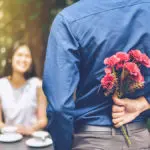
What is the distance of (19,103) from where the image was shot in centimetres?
394

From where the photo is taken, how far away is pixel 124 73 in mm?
1924

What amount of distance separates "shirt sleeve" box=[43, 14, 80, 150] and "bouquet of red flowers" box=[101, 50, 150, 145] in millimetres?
132

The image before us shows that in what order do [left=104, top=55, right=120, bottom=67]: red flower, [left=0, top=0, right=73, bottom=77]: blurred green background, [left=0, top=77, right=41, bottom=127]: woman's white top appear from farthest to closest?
[left=0, top=0, right=73, bottom=77]: blurred green background → [left=0, top=77, right=41, bottom=127]: woman's white top → [left=104, top=55, right=120, bottom=67]: red flower

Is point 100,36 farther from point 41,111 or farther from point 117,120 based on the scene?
point 41,111

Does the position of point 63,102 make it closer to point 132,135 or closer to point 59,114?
point 59,114

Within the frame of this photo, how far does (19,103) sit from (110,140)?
2.10 metres

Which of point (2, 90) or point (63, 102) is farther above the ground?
point (63, 102)

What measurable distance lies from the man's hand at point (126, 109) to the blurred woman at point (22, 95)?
6.21ft

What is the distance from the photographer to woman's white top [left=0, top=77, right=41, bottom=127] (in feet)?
12.8

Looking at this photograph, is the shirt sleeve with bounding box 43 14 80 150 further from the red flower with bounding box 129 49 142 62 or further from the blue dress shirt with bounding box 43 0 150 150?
the red flower with bounding box 129 49 142 62

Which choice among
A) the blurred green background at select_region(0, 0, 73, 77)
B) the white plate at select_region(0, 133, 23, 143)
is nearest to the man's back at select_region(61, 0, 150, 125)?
the white plate at select_region(0, 133, 23, 143)

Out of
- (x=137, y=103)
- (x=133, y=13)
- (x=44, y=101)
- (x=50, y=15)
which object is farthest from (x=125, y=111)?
(x=50, y=15)

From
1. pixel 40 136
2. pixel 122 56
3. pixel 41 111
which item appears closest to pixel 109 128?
pixel 122 56

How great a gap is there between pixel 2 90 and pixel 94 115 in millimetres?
2163
